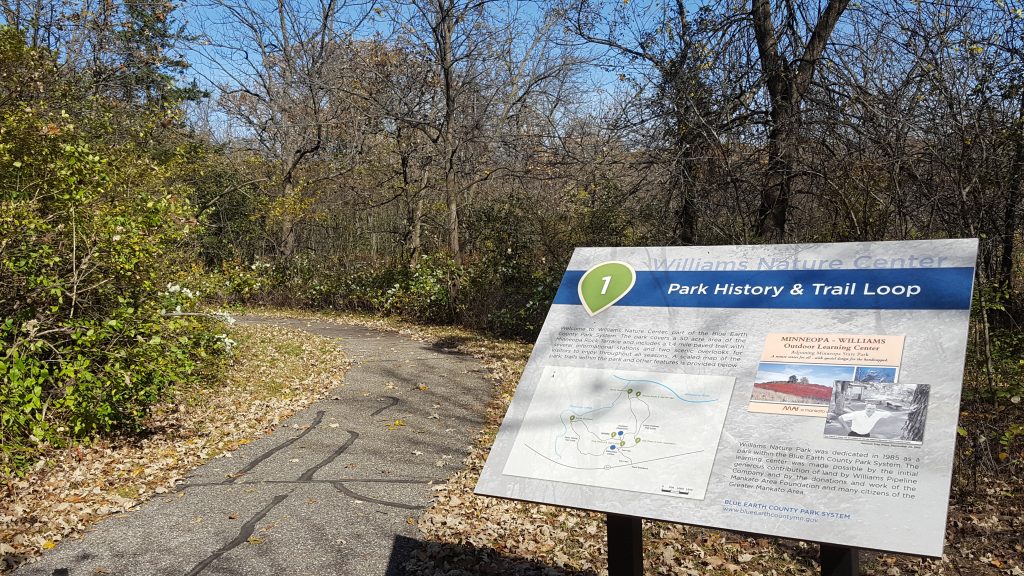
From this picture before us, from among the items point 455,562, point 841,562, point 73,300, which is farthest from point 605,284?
point 73,300

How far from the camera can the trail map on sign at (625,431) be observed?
9.38ft

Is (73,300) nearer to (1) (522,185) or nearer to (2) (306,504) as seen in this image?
(2) (306,504)

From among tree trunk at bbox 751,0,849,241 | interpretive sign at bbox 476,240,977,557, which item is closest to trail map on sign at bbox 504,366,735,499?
interpretive sign at bbox 476,240,977,557

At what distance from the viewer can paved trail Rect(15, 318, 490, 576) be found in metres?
4.71

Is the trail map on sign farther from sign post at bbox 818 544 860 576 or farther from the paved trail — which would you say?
the paved trail

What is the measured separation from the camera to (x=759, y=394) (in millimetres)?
2879

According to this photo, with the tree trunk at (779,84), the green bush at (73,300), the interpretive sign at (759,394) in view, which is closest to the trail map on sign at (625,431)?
the interpretive sign at (759,394)

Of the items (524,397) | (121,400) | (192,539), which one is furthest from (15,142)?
(524,397)

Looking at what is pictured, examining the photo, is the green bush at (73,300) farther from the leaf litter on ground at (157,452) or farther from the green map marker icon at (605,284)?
the green map marker icon at (605,284)

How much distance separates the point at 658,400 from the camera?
121 inches

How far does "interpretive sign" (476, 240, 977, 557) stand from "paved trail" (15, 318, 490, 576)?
2205 millimetres

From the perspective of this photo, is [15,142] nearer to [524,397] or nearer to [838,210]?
[524,397]

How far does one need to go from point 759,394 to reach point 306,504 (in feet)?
12.9

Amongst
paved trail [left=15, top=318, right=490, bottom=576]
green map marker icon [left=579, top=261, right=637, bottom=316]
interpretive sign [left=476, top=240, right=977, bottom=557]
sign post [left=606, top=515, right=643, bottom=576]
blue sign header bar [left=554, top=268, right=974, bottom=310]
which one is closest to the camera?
interpretive sign [left=476, top=240, right=977, bottom=557]
